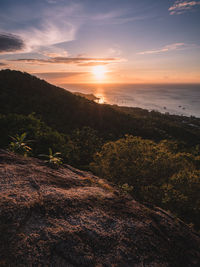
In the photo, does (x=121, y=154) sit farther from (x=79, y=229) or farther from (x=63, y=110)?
(x=63, y=110)

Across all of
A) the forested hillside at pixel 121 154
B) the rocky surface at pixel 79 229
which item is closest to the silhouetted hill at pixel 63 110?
the forested hillside at pixel 121 154

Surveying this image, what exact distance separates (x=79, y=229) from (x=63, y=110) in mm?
66516

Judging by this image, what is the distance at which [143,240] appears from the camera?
5.16 metres

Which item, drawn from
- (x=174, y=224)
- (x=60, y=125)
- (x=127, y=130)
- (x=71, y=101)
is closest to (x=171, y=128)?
(x=127, y=130)

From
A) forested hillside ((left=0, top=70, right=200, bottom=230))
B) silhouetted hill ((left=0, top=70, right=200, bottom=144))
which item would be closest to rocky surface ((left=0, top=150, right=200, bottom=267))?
forested hillside ((left=0, top=70, right=200, bottom=230))

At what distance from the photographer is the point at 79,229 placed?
4855 mm

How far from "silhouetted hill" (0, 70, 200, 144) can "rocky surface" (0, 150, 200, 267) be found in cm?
4735

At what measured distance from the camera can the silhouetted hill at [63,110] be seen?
2318 inches

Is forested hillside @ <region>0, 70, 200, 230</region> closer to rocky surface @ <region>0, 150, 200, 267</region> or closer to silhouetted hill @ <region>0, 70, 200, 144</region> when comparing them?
silhouetted hill @ <region>0, 70, 200, 144</region>

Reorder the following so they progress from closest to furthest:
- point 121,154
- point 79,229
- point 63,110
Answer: point 79,229
point 121,154
point 63,110

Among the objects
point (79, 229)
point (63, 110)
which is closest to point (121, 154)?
point (79, 229)

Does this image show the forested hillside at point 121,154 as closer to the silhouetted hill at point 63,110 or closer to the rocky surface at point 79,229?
the silhouetted hill at point 63,110

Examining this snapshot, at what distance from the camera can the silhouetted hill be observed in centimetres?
5889

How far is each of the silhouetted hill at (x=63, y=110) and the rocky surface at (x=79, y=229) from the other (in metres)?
47.3
